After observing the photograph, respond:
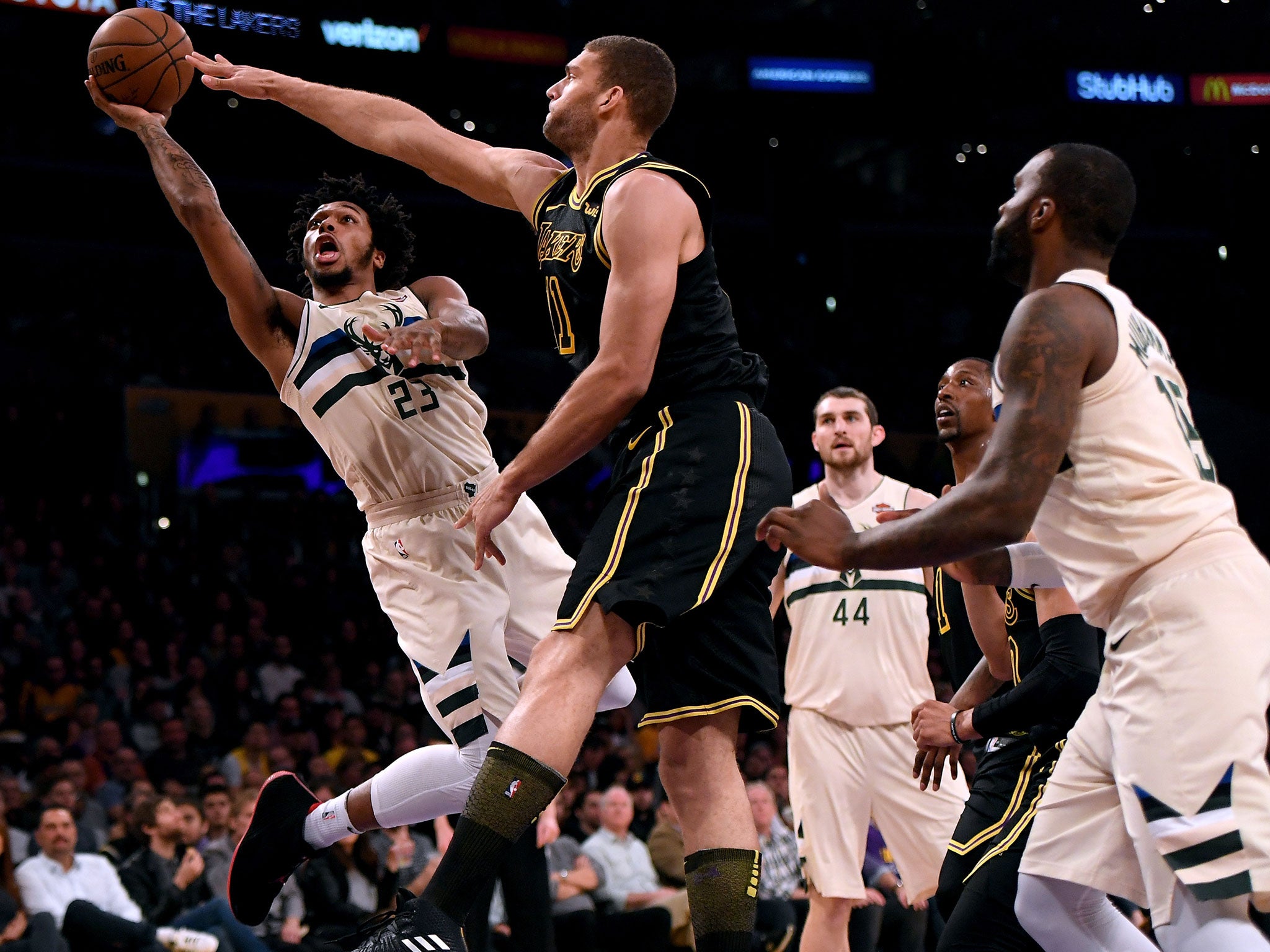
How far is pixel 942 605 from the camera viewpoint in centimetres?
566

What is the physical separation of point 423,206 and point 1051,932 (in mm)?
21845

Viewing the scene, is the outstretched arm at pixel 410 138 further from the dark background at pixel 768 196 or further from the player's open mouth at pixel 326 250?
the dark background at pixel 768 196

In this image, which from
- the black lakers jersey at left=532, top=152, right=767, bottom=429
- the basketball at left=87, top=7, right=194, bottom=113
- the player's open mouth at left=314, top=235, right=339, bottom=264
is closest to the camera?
the black lakers jersey at left=532, top=152, right=767, bottom=429

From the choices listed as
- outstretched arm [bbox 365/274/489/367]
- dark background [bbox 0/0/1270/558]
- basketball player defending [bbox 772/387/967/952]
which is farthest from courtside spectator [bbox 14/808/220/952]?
dark background [bbox 0/0/1270/558]

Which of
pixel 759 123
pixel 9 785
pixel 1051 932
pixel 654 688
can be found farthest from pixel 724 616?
pixel 759 123

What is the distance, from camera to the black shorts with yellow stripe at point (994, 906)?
4145mm

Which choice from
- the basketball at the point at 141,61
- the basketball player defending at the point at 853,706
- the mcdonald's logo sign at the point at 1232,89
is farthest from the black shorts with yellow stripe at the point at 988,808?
the mcdonald's logo sign at the point at 1232,89

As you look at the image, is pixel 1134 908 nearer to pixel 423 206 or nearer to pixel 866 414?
pixel 866 414

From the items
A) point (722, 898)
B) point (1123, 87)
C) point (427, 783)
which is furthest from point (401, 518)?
point (1123, 87)

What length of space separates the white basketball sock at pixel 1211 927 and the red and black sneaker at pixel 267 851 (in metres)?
3.13

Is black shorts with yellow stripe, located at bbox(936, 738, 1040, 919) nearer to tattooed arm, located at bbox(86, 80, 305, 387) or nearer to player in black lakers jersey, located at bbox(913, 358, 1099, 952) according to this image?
player in black lakers jersey, located at bbox(913, 358, 1099, 952)

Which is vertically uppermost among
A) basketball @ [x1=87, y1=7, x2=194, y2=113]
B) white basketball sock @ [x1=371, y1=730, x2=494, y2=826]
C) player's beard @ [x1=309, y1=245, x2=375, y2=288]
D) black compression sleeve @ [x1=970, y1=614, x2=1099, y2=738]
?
basketball @ [x1=87, y1=7, x2=194, y2=113]

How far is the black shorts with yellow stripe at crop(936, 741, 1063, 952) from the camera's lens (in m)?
4.14

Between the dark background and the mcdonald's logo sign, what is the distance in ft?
0.52
